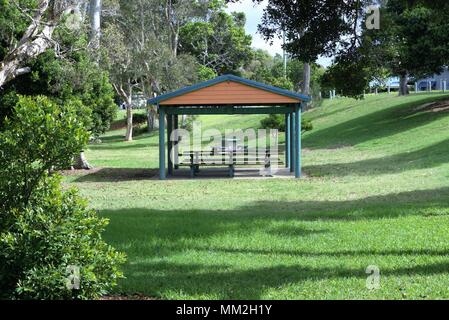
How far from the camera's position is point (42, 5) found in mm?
14219

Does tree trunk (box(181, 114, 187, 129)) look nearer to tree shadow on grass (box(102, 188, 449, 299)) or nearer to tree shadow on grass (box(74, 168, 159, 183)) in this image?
tree shadow on grass (box(74, 168, 159, 183))

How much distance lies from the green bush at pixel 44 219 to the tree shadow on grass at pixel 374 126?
87.6ft

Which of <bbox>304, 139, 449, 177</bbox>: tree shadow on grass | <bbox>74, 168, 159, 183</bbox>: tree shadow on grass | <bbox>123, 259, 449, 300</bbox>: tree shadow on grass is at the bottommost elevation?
<bbox>123, 259, 449, 300</bbox>: tree shadow on grass

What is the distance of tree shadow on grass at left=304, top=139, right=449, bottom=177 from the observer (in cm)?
1966

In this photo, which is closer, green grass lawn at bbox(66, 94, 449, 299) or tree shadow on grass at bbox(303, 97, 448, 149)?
green grass lawn at bbox(66, 94, 449, 299)

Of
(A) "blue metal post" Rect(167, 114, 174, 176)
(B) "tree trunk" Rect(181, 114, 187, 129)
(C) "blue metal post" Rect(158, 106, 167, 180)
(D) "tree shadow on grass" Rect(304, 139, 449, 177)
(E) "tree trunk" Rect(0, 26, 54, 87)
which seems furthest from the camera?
(B) "tree trunk" Rect(181, 114, 187, 129)

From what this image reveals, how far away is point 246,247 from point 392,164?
1394cm

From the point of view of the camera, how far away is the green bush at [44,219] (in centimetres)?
518

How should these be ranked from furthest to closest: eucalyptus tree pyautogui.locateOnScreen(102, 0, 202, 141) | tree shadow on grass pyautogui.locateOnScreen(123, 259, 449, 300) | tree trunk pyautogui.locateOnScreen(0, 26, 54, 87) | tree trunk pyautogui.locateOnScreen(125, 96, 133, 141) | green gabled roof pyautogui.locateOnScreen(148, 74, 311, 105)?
tree trunk pyautogui.locateOnScreen(125, 96, 133, 141) < eucalyptus tree pyautogui.locateOnScreen(102, 0, 202, 141) < green gabled roof pyautogui.locateOnScreen(148, 74, 311, 105) < tree trunk pyautogui.locateOnScreen(0, 26, 54, 87) < tree shadow on grass pyautogui.locateOnScreen(123, 259, 449, 300)

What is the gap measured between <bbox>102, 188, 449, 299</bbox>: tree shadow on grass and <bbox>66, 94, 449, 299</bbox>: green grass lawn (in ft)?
0.04

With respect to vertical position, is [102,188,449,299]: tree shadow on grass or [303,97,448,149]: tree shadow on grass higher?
[303,97,448,149]: tree shadow on grass

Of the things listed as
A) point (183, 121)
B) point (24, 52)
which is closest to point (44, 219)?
point (24, 52)

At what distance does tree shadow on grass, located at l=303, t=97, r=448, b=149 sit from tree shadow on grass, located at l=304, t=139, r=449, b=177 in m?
7.57

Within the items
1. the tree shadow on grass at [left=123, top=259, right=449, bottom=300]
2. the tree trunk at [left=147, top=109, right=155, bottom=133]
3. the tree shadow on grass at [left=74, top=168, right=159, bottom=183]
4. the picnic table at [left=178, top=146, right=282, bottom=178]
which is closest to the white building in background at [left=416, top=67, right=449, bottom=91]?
the tree trunk at [left=147, top=109, right=155, bottom=133]
